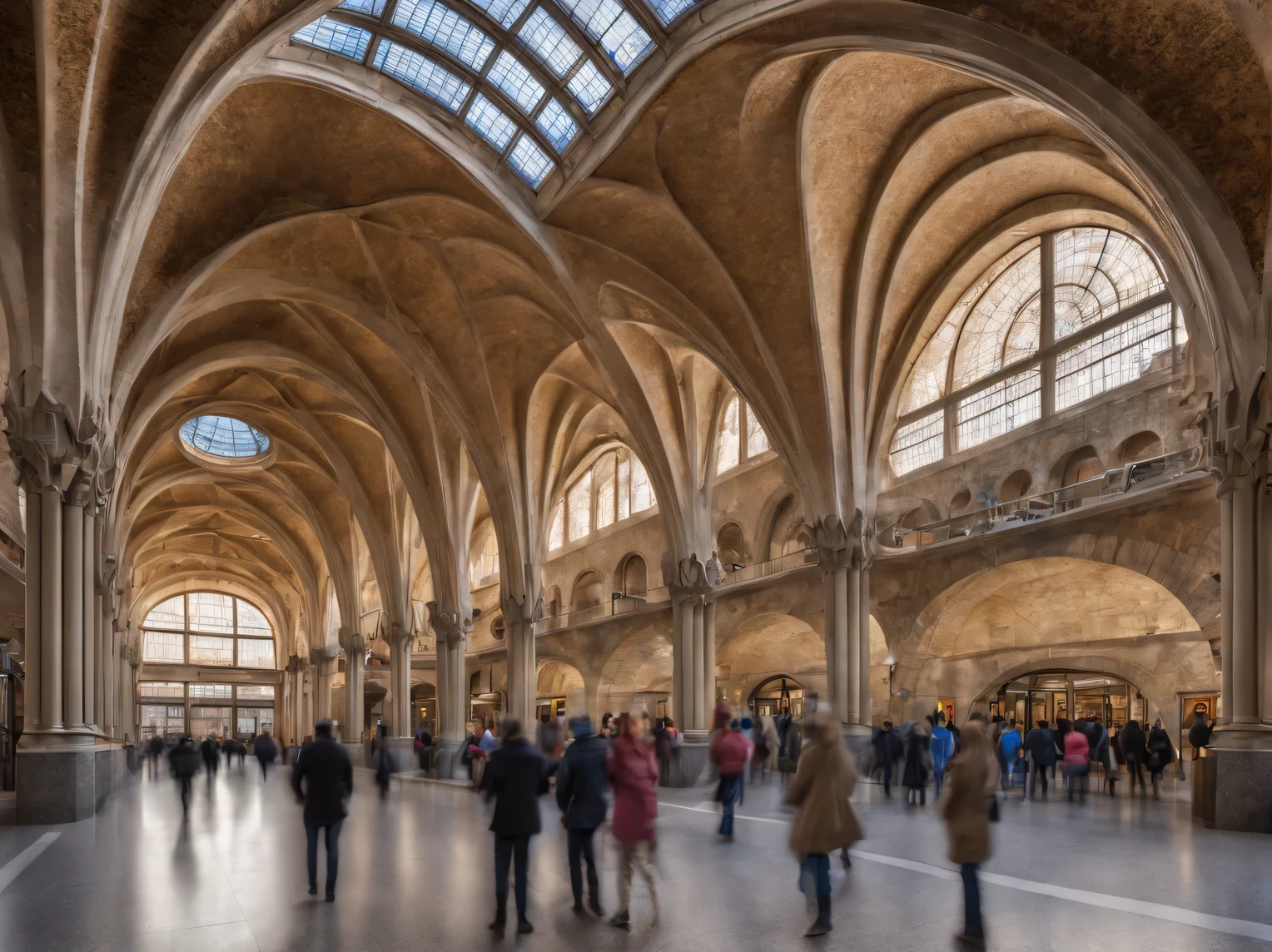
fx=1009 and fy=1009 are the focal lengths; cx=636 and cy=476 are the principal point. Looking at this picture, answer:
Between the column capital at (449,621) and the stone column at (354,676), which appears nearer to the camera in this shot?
the column capital at (449,621)

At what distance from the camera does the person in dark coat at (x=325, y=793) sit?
791 centimetres

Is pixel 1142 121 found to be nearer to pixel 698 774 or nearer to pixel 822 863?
pixel 822 863

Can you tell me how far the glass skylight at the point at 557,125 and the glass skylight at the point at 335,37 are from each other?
139 inches

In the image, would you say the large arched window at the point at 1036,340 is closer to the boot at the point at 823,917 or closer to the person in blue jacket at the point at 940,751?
the person in blue jacket at the point at 940,751

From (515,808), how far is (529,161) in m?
16.6

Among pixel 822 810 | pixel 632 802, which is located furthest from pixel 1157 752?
pixel 632 802

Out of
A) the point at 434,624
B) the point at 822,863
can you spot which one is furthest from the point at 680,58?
the point at 434,624

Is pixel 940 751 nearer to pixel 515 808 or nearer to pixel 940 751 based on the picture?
pixel 940 751

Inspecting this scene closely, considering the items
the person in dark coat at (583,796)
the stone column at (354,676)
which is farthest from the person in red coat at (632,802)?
the stone column at (354,676)

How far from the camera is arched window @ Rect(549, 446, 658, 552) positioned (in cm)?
3809

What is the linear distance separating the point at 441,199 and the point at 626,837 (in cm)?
1652

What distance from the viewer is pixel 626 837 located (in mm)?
7391

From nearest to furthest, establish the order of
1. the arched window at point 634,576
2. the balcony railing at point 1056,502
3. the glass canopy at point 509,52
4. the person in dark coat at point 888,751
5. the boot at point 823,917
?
the boot at point 823,917 < the person in dark coat at point 888,751 < the glass canopy at point 509,52 < the balcony railing at point 1056,502 < the arched window at point 634,576

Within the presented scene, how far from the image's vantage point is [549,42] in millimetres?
18719
